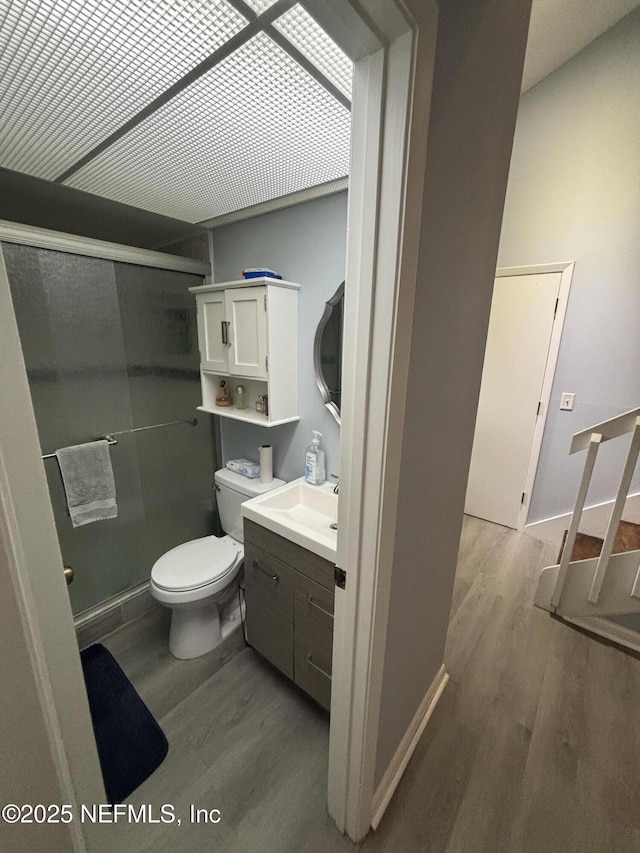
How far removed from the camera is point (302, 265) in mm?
1665

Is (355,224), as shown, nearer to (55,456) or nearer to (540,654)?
(55,456)

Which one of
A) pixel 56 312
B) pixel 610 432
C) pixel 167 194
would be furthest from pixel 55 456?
pixel 610 432

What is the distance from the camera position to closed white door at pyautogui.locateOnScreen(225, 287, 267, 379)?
161 cm

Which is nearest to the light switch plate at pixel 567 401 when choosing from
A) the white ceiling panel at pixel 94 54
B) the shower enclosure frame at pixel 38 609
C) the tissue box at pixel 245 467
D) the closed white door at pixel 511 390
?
the closed white door at pixel 511 390

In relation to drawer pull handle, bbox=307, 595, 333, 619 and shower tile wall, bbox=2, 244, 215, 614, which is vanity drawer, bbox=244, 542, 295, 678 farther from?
shower tile wall, bbox=2, 244, 215, 614

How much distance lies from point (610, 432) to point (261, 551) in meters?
1.75

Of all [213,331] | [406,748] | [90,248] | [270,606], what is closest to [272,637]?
[270,606]

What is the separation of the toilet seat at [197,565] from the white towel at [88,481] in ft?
1.38

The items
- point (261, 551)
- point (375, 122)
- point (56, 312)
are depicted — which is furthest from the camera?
point (56, 312)

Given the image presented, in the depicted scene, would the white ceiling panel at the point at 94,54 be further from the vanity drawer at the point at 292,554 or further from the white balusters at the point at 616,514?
the white balusters at the point at 616,514

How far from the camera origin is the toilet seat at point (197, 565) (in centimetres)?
155

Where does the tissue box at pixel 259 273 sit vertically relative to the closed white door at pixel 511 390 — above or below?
above

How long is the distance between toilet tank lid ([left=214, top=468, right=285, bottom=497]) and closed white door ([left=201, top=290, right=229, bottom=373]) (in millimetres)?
615

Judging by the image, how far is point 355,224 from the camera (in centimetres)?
66
